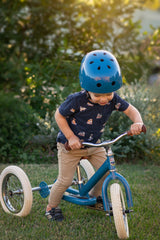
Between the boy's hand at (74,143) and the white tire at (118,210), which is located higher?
the boy's hand at (74,143)

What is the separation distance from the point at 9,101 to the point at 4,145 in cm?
164

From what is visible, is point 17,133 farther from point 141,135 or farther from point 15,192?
point 15,192

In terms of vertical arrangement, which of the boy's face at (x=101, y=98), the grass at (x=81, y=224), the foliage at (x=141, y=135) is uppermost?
the boy's face at (x=101, y=98)

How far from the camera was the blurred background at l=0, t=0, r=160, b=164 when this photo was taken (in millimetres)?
4711

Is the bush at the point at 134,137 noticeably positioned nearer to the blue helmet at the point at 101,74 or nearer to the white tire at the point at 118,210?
the white tire at the point at 118,210

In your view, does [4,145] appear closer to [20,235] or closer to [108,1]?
[20,235]

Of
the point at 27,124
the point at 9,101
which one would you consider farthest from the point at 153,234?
the point at 27,124

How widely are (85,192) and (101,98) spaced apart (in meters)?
0.89

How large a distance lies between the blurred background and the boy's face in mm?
1765

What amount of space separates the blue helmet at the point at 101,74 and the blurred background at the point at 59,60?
178 centimetres

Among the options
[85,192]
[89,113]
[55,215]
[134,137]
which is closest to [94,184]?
[85,192]

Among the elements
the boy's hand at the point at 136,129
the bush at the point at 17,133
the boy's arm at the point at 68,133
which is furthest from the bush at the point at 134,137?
the boy's hand at the point at 136,129

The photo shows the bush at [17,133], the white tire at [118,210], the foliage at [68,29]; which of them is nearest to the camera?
the white tire at [118,210]

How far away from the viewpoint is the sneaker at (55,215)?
2.96 m
